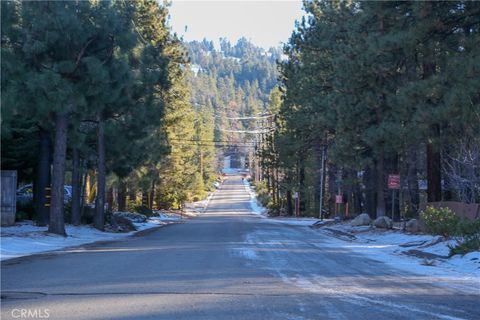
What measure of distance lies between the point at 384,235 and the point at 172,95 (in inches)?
1021

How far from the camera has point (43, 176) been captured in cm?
2884

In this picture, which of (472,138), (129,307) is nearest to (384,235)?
(472,138)

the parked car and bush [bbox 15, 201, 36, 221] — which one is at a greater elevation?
the parked car

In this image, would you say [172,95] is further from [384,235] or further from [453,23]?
[453,23]

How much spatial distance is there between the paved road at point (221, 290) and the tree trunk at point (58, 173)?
7.26 meters

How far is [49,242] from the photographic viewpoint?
75.3 feet

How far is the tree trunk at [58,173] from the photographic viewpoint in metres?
24.8

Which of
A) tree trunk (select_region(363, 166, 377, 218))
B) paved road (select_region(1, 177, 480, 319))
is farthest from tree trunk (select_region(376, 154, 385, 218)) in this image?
paved road (select_region(1, 177, 480, 319))

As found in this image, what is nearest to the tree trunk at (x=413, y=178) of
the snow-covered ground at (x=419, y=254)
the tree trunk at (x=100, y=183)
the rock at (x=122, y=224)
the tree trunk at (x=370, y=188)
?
the tree trunk at (x=370, y=188)

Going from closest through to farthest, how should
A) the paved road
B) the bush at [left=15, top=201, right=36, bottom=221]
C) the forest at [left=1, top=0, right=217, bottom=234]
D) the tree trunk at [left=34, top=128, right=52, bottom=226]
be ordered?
1. the paved road
2. the forest at [left=1, top=0, right=217, bottom=234]
3. the tree trunk at [left=34, top=128, right=52, bottom=226]
4. the bush at [left=15, top=201, right=36, bottom=221]

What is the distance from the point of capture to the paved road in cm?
969

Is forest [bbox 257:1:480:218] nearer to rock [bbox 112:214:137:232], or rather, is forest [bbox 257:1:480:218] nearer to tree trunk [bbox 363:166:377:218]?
tree trunk [bbox 363:166:377:218]

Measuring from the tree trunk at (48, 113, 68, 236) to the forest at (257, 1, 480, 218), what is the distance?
11988 mm

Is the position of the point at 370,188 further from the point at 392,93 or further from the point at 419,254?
the point at 419,254
